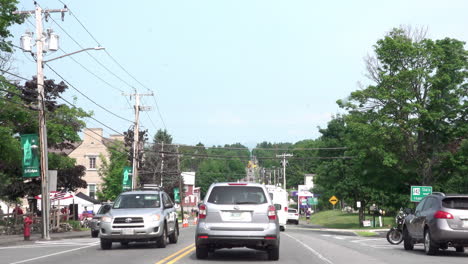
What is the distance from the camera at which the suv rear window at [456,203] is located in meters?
18.1

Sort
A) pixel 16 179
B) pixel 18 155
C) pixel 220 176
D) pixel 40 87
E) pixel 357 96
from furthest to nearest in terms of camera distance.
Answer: pixel 220 176
pixel 357 96
pixel 16 179
pixel 18 155
pixel 40 87

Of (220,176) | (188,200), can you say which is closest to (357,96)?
(188,200)

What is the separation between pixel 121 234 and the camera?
727 inches

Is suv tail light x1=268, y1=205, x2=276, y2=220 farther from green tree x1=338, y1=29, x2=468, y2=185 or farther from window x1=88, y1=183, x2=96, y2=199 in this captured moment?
window x1=88, y1=183, x2=96, y2=199

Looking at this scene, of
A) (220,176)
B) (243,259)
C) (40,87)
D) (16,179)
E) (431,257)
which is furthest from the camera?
(220,176)

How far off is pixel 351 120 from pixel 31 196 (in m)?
23.7

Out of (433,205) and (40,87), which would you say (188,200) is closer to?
(40,87)

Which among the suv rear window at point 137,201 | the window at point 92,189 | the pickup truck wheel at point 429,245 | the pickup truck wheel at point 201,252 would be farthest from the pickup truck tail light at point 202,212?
the window at point 92,189

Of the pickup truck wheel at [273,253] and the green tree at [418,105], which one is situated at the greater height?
the green tree at [418,105]

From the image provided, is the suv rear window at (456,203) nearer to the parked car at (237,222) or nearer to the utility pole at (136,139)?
the parked car at (237,222)

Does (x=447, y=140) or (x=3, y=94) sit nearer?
(x=3, y=94)

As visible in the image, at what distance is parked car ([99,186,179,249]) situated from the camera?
1852cm

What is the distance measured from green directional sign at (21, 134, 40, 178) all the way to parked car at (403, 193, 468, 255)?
19.1 metres

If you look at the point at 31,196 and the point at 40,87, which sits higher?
the point at 40,87
